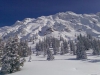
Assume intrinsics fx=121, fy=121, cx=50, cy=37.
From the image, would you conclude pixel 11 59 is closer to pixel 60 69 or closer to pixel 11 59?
pixel 11 59

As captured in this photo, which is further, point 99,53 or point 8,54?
point 99,53

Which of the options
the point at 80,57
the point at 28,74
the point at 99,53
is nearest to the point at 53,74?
the point at 28,74

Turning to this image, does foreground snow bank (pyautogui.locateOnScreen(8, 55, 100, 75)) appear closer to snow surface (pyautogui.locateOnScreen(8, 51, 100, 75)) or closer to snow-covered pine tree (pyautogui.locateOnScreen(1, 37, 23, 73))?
snow surface (pyautogui.locateOnScreen(8, 51, 100, 75))

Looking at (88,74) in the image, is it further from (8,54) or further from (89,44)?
(89,44)

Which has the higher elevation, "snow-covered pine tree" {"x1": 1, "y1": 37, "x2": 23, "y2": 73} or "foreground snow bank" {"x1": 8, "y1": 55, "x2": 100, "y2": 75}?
"snow-covered pine tree" {"x1": 1, "y1": 37, "x2": 23, "y2": 73}

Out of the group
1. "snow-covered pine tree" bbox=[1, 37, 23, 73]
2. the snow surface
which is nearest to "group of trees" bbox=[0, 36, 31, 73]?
"snow-covered pine tree" bbox=[1, 37, 23, 73]

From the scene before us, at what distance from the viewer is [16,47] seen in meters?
29.2

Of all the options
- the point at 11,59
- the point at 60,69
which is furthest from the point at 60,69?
the point at 11,59

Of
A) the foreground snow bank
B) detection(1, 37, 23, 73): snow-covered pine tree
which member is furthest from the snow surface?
detection(1, 37, 23, 73): snow-covered pine tree

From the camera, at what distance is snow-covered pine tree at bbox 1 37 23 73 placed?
26281mm

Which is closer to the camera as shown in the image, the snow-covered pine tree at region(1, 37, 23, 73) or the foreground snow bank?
the foreground snow bank

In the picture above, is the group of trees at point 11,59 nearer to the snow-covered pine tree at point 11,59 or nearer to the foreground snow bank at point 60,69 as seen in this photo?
the snow-covered pine tree at point 11,59

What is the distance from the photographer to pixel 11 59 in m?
27.5

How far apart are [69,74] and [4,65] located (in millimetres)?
14012
